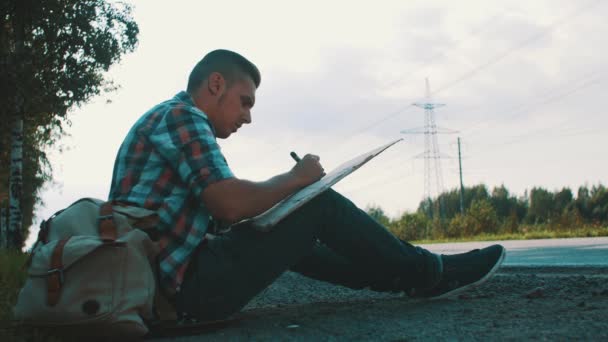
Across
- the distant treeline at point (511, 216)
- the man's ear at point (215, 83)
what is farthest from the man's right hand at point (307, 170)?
the distant treeline at point (511, 216)

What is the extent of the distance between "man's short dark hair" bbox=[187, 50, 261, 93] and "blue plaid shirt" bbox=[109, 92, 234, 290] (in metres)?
0.36

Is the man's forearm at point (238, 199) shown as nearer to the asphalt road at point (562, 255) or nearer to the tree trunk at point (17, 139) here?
the asphalt road at point (562, 255)

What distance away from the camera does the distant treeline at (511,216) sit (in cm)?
2253

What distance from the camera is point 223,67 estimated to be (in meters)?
3.05

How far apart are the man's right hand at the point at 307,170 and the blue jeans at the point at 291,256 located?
11 cm

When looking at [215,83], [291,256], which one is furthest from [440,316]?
[215,83]

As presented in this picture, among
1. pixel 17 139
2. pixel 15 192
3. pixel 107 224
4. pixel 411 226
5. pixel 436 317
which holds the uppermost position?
pixel 17 139

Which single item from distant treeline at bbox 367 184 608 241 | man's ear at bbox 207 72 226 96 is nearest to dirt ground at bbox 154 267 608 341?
man's ear at bbox 207 72 226 96

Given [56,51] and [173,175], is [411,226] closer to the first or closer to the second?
[56,51]

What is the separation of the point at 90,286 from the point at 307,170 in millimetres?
1052

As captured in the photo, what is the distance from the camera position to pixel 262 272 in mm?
2758

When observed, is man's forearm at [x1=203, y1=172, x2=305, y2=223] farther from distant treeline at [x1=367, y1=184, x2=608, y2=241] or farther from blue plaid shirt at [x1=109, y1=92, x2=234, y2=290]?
distant treeline at [x1=367, y1=184, x2=608, y2=241]

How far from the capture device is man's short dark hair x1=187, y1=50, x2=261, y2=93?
304 cm

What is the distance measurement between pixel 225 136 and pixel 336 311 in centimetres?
114
